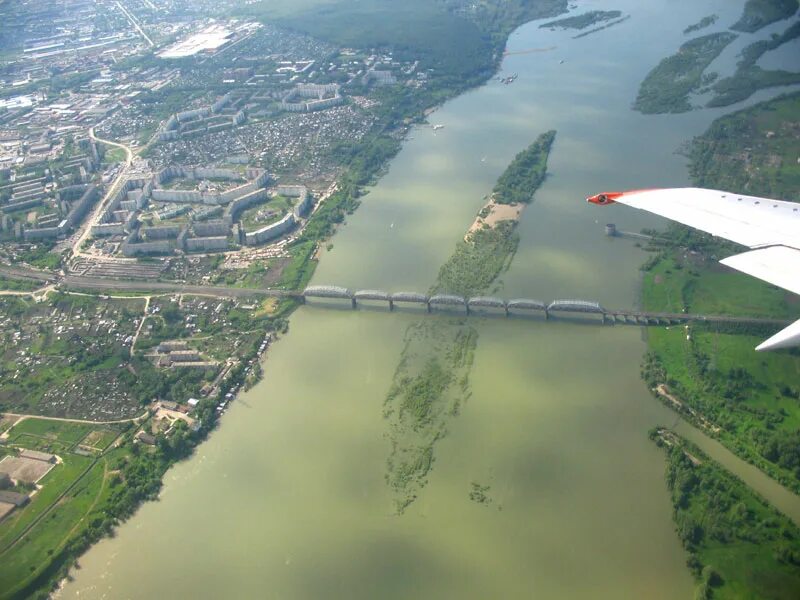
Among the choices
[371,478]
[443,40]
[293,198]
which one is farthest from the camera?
[443,40]

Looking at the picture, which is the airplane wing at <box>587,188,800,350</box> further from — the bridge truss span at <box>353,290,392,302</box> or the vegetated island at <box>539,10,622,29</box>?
the vegetated island at <box>539,10,622,29</box>

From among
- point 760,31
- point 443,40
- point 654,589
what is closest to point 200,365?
point 654,589

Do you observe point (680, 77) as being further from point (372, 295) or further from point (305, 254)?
point (372, 295)

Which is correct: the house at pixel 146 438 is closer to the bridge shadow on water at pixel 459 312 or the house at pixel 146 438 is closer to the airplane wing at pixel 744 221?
the bridge shadow on water at pixel 459 312

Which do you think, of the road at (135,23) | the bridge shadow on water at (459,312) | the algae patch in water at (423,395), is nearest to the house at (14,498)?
the algae patch in water at (423,395)

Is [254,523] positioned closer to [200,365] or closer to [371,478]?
[371,478]

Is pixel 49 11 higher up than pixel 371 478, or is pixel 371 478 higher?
pixel 49 11

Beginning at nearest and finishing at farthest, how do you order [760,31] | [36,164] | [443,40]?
[36,164] < [760,31] < [443,40]
